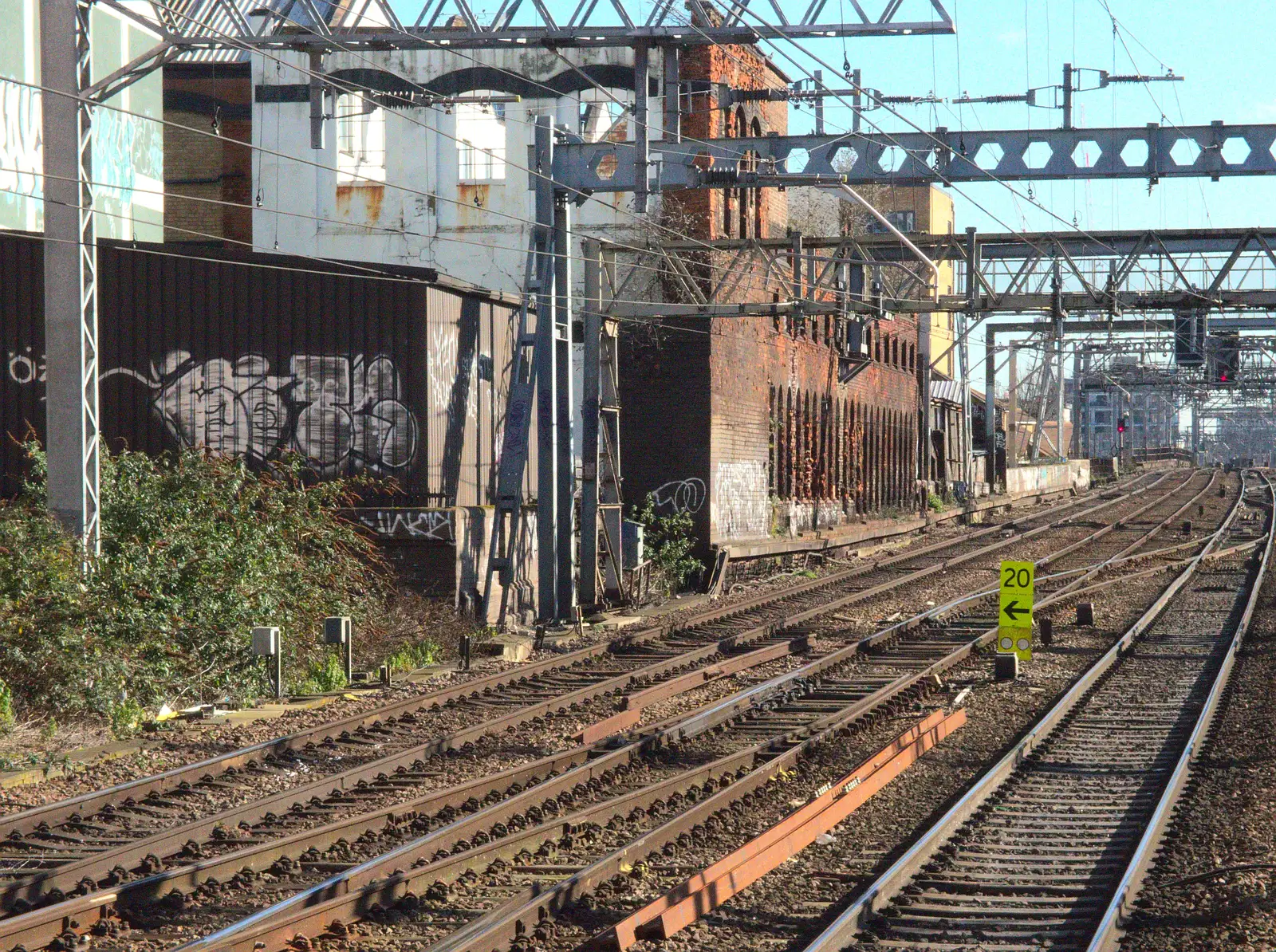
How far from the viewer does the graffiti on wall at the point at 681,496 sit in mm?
28828

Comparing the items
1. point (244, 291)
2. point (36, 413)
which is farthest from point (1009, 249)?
point (36, 413)

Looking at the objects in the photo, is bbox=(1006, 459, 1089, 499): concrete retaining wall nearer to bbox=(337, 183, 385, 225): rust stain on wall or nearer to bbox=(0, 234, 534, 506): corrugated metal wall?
bbox=(337, 183, 385, 225): rust stain on wall

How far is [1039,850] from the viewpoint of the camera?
8.85m

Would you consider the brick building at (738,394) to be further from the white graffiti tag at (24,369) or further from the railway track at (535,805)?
the railway track at (535,805)

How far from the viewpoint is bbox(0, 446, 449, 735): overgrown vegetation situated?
12656 millimetres

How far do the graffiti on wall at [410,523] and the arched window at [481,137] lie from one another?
16880 millimetres

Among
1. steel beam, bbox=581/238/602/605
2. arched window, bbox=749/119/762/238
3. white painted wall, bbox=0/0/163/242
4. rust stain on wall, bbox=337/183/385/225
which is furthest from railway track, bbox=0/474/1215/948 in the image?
white painted wall, bbox=0/0/163/242

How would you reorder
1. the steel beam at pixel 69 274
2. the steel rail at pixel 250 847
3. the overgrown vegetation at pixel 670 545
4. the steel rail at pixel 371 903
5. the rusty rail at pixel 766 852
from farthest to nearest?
1. the overgrown vegetation at pixel 670 545
2. the steel beam at pixel 69 274
3. the steel rail at pixel 250 847
4. the rusty rail at pixel 766 852
5. the steel rail at pixel 371 903

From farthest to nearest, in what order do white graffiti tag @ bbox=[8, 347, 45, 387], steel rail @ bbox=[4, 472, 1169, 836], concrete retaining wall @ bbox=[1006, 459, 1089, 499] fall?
concrete retaining wall @ bbox=[1006, 459, 1089, 499] < white graffiti tag @ bbox=[8, 347, 45, 387] < steel rail @ bbox=[4, 472, 1169, 836]

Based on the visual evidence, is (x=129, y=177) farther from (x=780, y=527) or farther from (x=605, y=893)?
(x=605, y=893)

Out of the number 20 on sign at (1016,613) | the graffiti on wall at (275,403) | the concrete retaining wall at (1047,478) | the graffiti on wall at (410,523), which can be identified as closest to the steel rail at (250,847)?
the number 20 on sign at (1016,613)

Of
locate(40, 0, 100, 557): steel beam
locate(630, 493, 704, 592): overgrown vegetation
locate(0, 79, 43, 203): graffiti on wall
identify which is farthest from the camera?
locate(0, 79, 43, 203): graffiti on wall

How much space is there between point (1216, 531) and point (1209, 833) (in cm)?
3363

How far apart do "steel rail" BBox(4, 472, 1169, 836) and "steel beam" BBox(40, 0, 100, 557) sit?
3.25 meters
